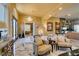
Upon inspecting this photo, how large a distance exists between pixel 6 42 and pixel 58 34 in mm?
1133

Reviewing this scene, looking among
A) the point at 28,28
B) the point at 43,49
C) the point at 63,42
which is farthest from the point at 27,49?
the point at 63,42

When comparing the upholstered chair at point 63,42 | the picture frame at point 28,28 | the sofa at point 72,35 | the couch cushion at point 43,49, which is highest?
the picture frame at point 28,28

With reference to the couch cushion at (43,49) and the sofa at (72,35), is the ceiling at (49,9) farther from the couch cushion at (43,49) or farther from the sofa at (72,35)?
the couch cushion at (43,49)

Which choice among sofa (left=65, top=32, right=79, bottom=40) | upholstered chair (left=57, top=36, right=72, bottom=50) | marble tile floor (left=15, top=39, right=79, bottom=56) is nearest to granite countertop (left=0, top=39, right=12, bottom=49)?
marble tile floor (left=15, top=39, right=79, bottom=56)

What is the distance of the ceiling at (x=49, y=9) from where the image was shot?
2888mm

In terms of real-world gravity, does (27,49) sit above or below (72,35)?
below

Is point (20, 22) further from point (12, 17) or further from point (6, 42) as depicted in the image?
point (6, 42)

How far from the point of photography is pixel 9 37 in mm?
2869

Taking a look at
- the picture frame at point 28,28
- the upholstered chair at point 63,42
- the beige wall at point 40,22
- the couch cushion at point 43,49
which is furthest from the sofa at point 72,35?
the picture frame at point 28,28

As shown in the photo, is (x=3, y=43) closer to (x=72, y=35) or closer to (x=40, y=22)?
(x=40, y=22)

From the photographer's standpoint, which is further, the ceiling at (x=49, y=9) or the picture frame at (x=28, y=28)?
the picture frame at (x=28, y=28)

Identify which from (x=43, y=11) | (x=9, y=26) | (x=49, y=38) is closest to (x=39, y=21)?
(x=43, y=11)

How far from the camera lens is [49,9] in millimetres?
2969

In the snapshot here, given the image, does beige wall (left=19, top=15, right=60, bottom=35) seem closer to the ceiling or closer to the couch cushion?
the ceiling
